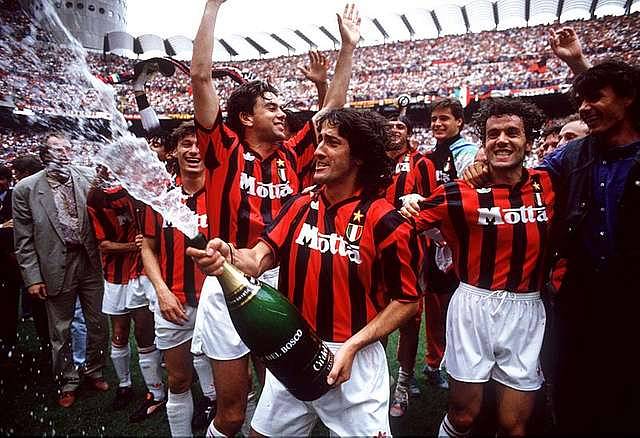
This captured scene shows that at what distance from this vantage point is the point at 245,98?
2.99m

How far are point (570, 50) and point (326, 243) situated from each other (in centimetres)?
210

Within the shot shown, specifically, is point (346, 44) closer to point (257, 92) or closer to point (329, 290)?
point (257, 92)

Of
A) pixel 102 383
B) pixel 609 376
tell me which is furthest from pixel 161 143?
A: pixel 609 376

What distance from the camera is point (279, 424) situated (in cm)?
209

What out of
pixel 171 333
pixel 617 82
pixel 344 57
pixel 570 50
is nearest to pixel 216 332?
pixel 171 333

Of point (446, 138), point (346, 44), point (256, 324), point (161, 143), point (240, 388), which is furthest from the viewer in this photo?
point (161, 143)

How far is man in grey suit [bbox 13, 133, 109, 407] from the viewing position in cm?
399

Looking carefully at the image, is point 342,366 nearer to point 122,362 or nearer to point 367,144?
point 367,144

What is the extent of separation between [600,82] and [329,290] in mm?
1809

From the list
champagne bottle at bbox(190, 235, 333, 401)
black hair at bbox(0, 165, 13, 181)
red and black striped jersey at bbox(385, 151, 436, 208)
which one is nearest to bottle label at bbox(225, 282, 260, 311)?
champagne bottle at bbox(190, 235, 333, 401)

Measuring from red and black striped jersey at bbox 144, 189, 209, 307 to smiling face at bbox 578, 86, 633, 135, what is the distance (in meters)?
2.45

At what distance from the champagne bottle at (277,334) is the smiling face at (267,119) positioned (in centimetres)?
140

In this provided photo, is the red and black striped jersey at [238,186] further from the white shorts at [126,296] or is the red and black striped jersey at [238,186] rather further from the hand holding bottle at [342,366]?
the white shorts at [126,296]

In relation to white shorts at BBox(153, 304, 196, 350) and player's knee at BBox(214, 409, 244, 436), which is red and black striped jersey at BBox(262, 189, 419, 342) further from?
white shorts at BBox(153, 304, 196, 350)
